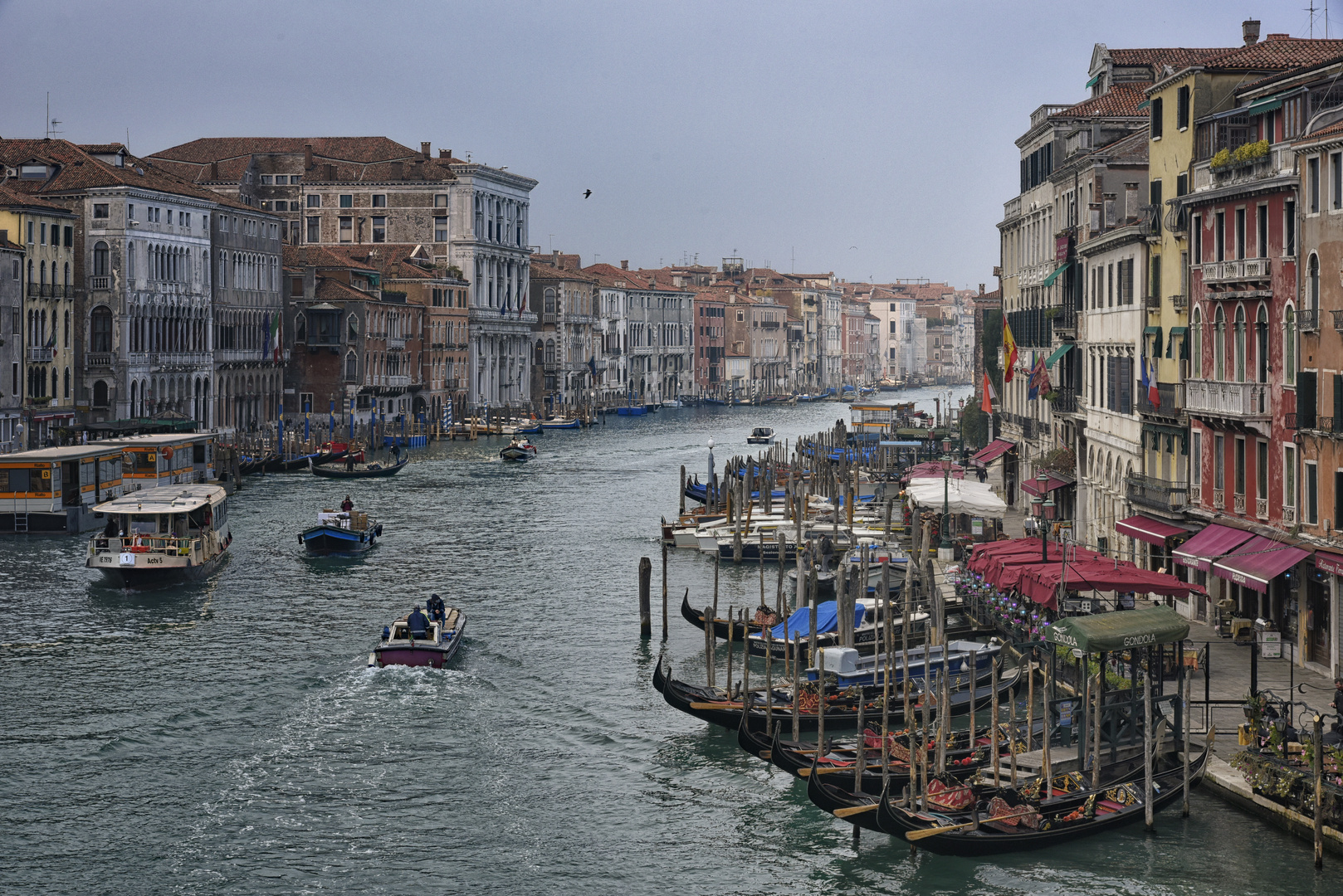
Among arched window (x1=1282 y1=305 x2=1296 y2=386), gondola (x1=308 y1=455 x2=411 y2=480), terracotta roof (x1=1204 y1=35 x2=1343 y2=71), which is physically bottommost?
gondola (x1=308 y1=455 x2=411 y2=480)

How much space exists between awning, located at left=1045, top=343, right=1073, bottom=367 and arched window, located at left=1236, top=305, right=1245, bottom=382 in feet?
32.4

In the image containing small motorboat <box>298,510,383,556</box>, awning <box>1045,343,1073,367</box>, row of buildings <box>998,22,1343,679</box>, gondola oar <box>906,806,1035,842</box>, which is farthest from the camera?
small motorboat <box>298,510,383,556</box>

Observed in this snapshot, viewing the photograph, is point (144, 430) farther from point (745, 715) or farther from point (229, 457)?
point (745, 715)

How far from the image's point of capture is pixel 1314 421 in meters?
20.5

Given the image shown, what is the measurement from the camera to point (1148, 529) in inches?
995

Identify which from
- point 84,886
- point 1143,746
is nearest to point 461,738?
point 84,886

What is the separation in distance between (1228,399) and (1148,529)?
298 centimetres

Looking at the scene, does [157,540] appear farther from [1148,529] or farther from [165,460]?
[1148,529]

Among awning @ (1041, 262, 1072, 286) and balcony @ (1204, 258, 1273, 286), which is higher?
awning @ (1041, 262, 1072, 286)

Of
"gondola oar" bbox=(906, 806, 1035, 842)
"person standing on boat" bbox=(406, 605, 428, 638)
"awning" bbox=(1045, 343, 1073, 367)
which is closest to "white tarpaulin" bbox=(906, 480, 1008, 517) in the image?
"awning" bbox=(1045, 343, 1073, 367)

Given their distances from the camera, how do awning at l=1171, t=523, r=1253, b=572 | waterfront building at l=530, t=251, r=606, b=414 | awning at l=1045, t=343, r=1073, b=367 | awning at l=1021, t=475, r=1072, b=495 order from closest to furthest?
awning at l=1171, t=523, r=1253, b=572 < awning at l=1045, t=343, r=1073, b=367 < awning at l=1021, t=475, r=1072, b=495 < waterfront building at l=530, t=251, r=606, b=414

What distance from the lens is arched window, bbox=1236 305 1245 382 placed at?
75.2ft

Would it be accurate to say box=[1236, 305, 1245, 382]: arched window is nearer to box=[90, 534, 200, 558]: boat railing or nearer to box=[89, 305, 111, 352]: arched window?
box=[90, 534, 200, 558]: boat railing

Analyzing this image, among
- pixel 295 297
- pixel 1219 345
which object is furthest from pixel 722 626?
pixel 295 297
